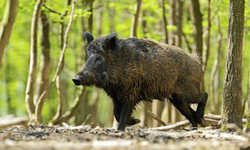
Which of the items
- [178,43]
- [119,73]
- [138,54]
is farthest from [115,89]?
[178,43]

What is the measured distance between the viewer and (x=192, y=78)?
6.94 metres

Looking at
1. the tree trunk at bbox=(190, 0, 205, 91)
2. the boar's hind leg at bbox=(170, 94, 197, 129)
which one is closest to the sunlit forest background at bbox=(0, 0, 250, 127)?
the tree trunk at bbox=(190, 0, 205, 91)

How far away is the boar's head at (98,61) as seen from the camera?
18.3 ft

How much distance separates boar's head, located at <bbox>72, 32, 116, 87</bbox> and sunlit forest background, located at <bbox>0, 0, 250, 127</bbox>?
67 centimetres

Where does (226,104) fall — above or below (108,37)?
below

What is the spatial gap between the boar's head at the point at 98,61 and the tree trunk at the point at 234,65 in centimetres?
246

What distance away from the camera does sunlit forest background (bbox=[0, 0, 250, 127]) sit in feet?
33.0

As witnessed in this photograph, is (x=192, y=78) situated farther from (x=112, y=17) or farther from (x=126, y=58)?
(x=112, y=17)

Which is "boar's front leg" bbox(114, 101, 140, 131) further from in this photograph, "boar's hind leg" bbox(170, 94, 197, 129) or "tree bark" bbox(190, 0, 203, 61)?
"tree bark" bbox(190, 0, 203, 61)

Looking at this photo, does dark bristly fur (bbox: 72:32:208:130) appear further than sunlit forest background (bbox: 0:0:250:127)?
No

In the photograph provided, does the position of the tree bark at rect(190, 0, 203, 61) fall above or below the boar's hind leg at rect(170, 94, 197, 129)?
above

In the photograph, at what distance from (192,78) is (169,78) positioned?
2.59 ft

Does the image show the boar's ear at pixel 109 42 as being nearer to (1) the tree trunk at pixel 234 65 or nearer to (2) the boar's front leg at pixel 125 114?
(2) the boar's front leg at pixel 125 114

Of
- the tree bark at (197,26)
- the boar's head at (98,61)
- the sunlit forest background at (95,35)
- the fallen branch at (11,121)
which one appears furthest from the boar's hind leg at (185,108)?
the fallen branch at (11,121)
